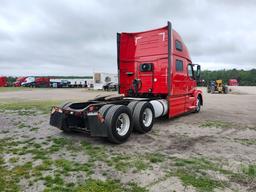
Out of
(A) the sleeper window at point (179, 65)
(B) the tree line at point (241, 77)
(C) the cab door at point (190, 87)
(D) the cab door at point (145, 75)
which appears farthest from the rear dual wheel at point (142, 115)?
(B) the tree line at point (241, 77)

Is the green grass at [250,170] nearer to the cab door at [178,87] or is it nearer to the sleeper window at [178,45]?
the cab door at [178,87]

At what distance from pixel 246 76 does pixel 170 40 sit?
8846 cm

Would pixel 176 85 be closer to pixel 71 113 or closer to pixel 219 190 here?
pixel 71 113

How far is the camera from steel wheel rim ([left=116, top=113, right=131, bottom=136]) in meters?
5.98

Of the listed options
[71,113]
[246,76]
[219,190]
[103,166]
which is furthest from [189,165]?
[246,76]

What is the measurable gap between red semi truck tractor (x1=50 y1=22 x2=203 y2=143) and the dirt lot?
511 mm

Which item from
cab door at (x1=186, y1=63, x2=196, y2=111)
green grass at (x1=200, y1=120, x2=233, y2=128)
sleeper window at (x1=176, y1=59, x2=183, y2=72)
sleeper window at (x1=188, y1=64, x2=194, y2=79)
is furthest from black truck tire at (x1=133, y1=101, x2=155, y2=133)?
sleeper window at (x1=188, y1=64, x2=194, y2=79)

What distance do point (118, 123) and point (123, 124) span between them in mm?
197

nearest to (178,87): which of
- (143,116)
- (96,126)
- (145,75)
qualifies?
(145,75)

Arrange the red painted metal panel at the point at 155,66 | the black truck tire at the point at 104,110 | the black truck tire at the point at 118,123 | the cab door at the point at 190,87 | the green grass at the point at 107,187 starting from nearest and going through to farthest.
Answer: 1. the green grass at the point at 107,187
2. the black truck tire at the point at 118,123
3. the black truck tire at the point at 104,110
4. the red painted metal panel at the point at 155,66
5. the cab door at the point at 190,87

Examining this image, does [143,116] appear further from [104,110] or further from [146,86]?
[146,86]

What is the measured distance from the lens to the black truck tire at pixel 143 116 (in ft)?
21.9

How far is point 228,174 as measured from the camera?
12.7ft

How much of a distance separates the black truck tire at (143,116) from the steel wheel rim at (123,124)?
1.85ft
